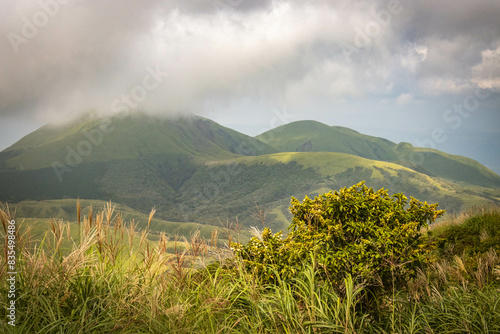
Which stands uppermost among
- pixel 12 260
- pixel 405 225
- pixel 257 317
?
pixel 405 225

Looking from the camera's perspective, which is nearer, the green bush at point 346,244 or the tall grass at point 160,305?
the tall grass at point 160,305

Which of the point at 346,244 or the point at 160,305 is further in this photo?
the point at 346,244

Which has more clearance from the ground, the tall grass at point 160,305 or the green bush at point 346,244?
the green bush at point 346,244

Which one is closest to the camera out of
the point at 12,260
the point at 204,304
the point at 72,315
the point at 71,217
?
the point at 72,315

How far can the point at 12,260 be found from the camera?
12.7 feet

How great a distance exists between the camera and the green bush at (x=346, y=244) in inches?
196

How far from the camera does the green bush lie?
4.97m

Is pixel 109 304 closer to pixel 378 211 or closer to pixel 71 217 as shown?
pixel 378 211

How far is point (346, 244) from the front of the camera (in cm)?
532

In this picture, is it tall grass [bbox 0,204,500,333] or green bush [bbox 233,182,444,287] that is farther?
green bush [bbox 233,182,444,287]

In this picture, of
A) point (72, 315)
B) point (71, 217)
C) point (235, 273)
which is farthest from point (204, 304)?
point (71, 217)

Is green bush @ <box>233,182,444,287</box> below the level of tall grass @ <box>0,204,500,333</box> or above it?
above

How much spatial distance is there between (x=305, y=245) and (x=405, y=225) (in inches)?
66.2

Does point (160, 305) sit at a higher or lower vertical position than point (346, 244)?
lower
